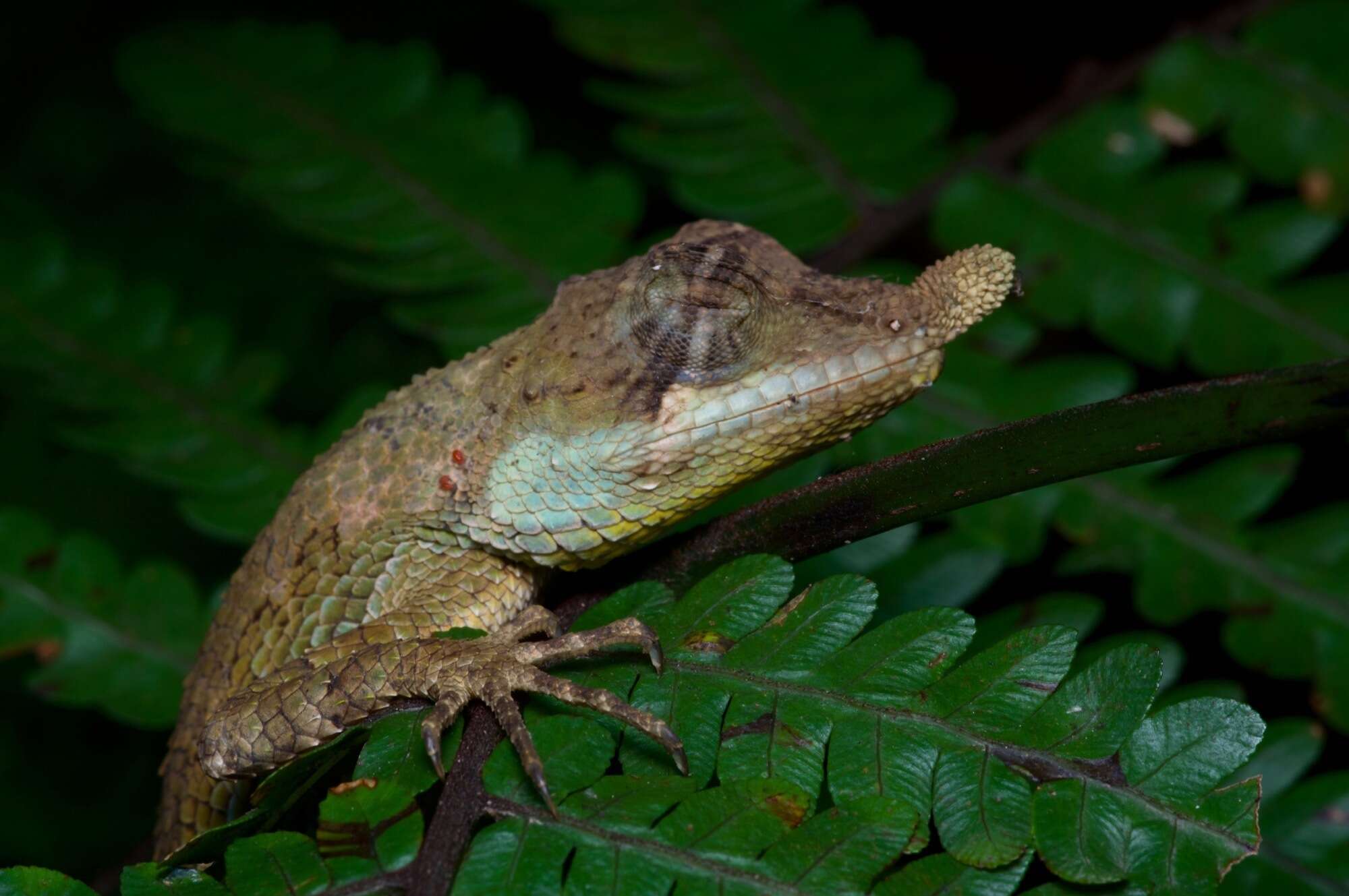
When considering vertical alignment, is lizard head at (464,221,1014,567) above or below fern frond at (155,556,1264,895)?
above

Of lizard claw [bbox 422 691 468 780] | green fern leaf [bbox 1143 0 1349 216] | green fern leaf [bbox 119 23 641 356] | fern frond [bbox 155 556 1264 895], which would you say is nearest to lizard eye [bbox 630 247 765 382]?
fern frond [bbox 155 556 1264 895]

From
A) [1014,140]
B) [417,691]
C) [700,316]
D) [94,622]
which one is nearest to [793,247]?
[1014,140]

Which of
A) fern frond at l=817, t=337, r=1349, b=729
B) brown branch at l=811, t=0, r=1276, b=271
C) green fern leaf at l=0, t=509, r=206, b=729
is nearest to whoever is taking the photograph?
fern frond at l=817, t=337, r=1349, b=729

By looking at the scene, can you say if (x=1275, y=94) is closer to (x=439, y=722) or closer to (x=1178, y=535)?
(x=1178, y=535)

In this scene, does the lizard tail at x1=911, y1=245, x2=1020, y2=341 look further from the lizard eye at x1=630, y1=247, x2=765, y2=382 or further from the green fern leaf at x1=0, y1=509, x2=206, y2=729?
the green fern leaf at x1=0, y1=509, x2=206, y2=729

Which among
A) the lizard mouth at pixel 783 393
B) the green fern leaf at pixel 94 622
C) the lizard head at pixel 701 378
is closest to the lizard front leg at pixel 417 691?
the lizard head at pixel 701 378

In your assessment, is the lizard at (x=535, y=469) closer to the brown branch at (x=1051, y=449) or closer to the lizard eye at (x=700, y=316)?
the lizard eye at (x=700, y=316)

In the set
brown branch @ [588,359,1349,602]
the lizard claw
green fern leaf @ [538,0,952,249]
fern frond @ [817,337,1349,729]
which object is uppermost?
green fern leaf @ [538,0,952,249]

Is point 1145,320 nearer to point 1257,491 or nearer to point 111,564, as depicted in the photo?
point 1257,491
